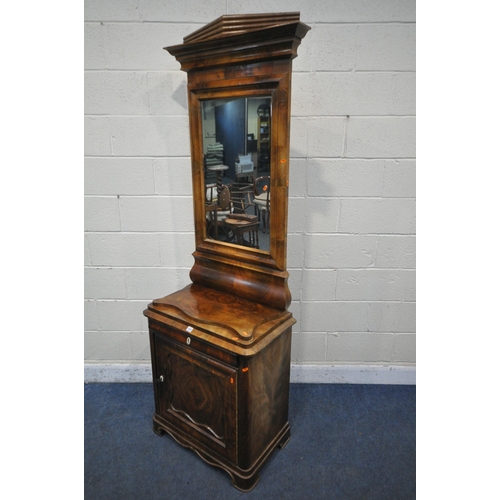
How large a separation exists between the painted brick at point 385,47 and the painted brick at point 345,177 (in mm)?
421

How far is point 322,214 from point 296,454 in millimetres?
1136

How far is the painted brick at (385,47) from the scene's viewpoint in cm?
154

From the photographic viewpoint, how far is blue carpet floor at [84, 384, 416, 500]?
1428 mm

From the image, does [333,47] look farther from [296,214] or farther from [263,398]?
[263,398]

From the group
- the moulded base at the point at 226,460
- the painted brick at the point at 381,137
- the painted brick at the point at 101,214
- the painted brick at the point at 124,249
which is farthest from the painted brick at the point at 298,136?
the moulded base at the point at 226,460

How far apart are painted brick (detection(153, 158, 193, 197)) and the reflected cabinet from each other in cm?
26

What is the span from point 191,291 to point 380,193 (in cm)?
104

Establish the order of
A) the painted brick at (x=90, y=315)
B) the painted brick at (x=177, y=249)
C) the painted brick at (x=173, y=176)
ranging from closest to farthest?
the painted brick at (x=173, y=176)
the painted brick at (x=177, y=249)
the painted brick at (x=90, y=315)

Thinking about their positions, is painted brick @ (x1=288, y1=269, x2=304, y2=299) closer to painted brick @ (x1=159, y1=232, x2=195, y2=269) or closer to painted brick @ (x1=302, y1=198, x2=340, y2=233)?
painted brick @ (x1=302, y1=198, x2=340, y2=233)

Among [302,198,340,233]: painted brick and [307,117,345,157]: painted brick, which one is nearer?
[307,117,345,157]: painted brick

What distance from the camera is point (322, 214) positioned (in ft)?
5.80

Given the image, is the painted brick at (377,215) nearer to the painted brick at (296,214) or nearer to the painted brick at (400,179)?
the painted brick at (400,179)

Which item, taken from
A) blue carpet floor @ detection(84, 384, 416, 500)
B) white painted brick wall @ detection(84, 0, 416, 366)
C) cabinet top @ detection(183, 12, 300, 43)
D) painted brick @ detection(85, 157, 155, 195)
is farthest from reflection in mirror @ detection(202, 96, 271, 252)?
blue carpet floor @ detection(84, 384, 416, 500)

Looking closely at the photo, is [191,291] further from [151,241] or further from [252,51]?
[252,51]
